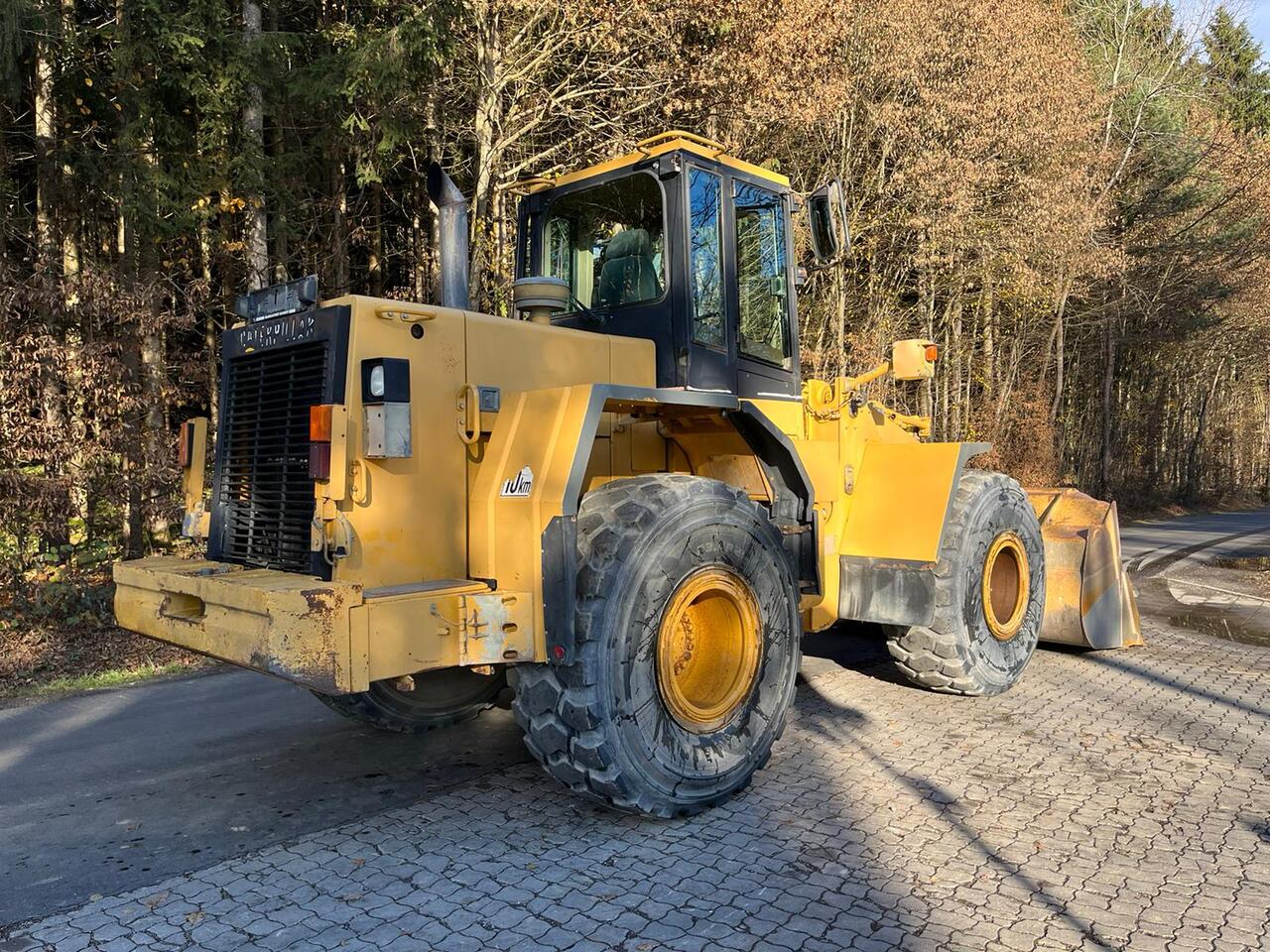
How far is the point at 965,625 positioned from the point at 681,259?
9.28 feet

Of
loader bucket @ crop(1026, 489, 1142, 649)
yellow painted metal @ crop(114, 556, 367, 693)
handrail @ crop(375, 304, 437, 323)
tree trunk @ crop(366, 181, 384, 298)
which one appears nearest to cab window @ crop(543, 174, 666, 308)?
handrail @ crop(375, 304, 437, 323)

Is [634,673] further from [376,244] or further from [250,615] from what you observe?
[376,244]

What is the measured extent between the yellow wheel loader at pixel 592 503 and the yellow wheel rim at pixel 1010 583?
364 mm

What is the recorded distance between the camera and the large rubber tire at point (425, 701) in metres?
4.64

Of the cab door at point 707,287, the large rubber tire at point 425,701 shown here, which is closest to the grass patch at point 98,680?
the large rubber tire at point 425,701

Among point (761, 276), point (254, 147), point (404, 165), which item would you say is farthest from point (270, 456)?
point (404, 165)

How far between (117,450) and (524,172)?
6171 millimetres

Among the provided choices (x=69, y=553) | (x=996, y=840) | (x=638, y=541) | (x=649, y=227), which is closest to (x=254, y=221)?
(x=69, y=553)

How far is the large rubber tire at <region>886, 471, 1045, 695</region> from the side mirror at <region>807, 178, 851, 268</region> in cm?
182

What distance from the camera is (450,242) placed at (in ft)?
14.3

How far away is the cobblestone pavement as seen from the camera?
293cm

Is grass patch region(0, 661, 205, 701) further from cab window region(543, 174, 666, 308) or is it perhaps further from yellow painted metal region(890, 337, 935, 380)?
yellow painted metal region(890, 337, 935, 380)

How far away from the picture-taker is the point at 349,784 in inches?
171

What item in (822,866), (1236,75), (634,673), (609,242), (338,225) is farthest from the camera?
(1236,75)
